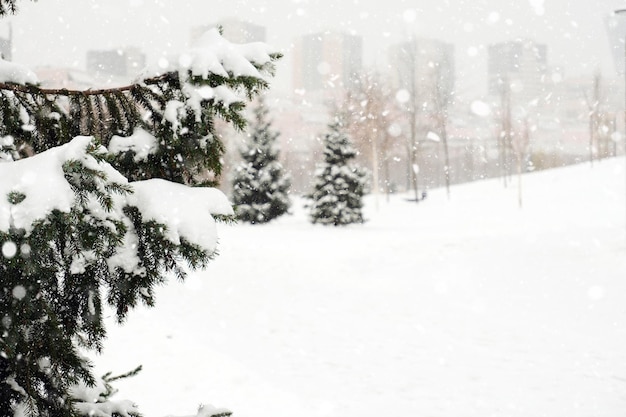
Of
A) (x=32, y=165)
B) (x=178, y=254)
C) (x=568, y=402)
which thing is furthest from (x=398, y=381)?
(x=32, y=165)

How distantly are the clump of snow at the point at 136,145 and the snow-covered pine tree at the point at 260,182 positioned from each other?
22.7 metres

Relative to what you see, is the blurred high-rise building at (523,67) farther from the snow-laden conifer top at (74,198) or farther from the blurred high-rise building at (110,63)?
the snow-laden conifer top at (74,198)

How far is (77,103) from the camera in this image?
2527 millimetres

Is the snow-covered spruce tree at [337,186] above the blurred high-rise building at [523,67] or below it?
below

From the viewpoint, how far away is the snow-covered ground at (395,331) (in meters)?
5.67

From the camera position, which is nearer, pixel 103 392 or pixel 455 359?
pixel 103 392

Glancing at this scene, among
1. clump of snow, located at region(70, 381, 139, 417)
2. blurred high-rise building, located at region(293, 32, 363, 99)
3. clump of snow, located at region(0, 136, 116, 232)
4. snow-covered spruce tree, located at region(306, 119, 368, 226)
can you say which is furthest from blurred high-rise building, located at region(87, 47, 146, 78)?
blurred high-rise building, located at region(293, 32, 363, 99)

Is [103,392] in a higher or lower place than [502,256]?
higher

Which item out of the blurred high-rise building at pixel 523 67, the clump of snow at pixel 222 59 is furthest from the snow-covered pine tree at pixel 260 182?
the blurred high-rise building at pixel 523 67

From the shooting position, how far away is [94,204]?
1.74 metres

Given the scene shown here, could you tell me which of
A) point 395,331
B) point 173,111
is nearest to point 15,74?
point 173,111

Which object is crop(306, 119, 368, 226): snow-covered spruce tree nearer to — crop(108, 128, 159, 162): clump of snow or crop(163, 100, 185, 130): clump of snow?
crop(108, 128, 159, 162): clump of snow

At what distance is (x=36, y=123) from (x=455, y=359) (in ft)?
19.4

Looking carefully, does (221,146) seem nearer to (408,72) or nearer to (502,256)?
(502,256)
